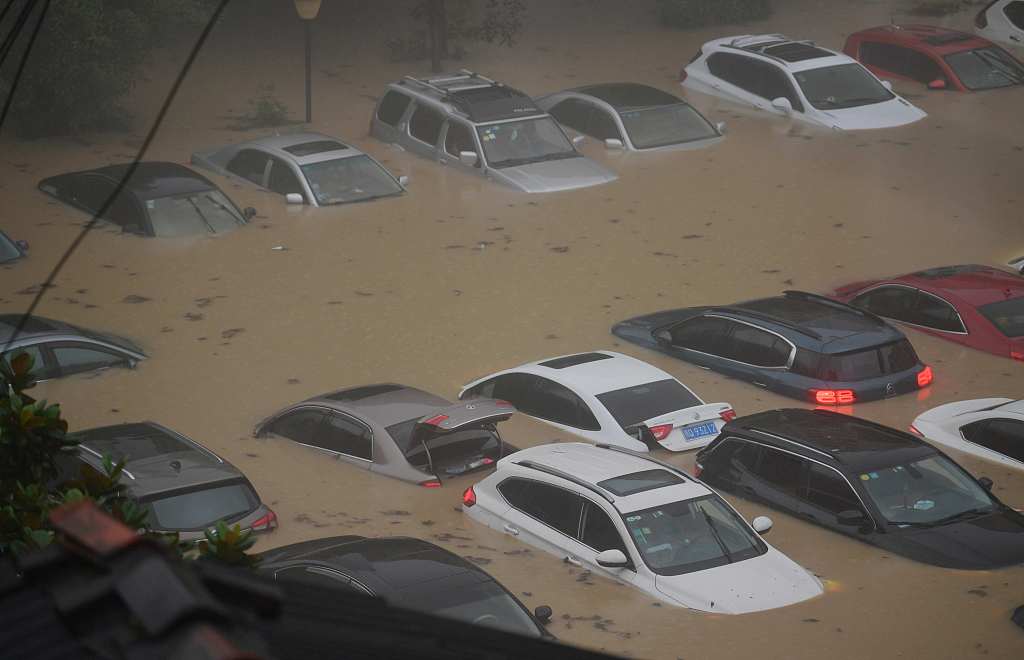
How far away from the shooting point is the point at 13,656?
3908 mm

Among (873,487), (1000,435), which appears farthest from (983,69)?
(873,487)

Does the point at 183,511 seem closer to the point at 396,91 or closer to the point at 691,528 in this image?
the point at 691,528

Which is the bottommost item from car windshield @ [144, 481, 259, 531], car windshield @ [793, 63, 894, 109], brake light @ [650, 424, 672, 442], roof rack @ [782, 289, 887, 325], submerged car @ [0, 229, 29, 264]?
submerged car @ [0, 229, 29, 264]

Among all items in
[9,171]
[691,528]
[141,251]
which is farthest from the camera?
[9,171]

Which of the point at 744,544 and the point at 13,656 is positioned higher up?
the point at 13,656

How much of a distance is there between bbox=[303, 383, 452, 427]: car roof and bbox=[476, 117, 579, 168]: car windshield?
8.96 meters

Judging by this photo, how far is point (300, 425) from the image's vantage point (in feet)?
46.5

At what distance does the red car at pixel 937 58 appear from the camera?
28.0m

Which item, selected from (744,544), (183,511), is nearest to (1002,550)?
(744,544)

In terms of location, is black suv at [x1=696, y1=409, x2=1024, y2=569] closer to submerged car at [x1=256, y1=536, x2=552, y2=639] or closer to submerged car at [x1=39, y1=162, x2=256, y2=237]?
submerged car at [x1=256, y1=536, x2=552, y2=639]

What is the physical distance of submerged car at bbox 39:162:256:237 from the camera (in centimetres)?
2017

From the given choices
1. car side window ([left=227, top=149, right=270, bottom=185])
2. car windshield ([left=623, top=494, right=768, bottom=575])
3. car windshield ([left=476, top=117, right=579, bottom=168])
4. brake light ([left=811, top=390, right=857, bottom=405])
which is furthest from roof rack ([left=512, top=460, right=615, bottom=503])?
car side window ([left=227, top=149, right=270, bottom=185])

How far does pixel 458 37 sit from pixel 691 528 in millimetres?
22577

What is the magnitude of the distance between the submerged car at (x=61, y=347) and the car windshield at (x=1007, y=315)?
378 inches
